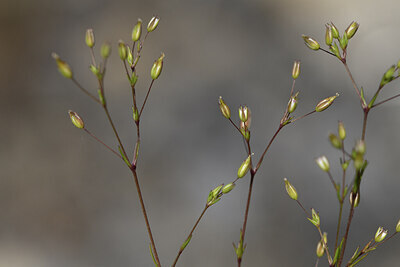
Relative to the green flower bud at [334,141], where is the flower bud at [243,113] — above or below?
above

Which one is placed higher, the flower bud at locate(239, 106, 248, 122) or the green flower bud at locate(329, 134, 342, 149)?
the flower bud at locate(239, 106, 248, 122)

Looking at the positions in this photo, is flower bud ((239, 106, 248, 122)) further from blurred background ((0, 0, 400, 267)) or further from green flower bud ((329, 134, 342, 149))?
blurred background ((0, 0, 400, 267))

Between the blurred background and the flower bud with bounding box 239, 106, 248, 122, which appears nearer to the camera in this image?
the flower bud with bounding box 239, 106, 248, 122

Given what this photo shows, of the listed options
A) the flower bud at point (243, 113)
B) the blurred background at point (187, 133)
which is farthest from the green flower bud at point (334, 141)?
the blurred background at point (187, 133)

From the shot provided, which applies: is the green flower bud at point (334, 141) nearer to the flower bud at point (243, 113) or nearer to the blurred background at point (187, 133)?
the flower bud at point (243, 113)

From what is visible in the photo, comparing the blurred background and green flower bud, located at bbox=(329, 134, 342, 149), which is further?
the blurred background

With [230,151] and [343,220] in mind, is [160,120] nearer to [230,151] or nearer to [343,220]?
[230,151]

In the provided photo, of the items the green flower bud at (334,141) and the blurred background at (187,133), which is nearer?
the green flower bud at (334,141)

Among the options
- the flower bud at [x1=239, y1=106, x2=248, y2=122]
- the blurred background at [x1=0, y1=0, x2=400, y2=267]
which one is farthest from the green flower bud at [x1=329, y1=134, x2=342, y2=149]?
the blurred background at [x1=0, y1=0, x2=400, y2=267]

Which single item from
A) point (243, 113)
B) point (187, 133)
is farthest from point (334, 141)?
point (187, 133)
